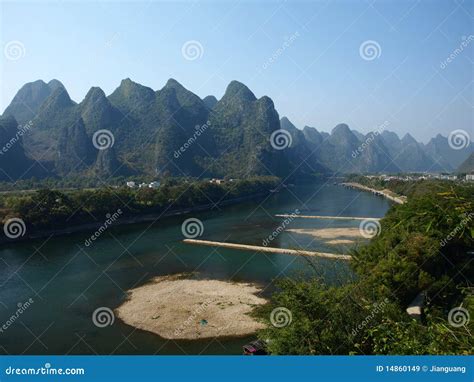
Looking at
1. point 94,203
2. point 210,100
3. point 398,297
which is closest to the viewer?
point 398,297

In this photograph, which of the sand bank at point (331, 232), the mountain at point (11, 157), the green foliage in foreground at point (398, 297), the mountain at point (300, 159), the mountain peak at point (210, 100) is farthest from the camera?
the mountain peak at point (210, 100)

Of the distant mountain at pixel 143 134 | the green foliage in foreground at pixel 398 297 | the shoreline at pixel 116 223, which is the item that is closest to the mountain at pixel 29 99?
the distant mountain at pixel 143 134

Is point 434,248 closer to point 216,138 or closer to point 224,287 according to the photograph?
point 224,287

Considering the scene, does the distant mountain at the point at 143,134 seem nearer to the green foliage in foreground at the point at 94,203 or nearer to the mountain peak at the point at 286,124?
the green foliage in foreground at the point at 94,203

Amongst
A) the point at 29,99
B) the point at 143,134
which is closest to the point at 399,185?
the point at 143,134

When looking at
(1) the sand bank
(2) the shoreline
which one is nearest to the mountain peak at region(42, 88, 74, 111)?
(2) the shoreline

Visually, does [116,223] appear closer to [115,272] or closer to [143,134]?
[115,272]
